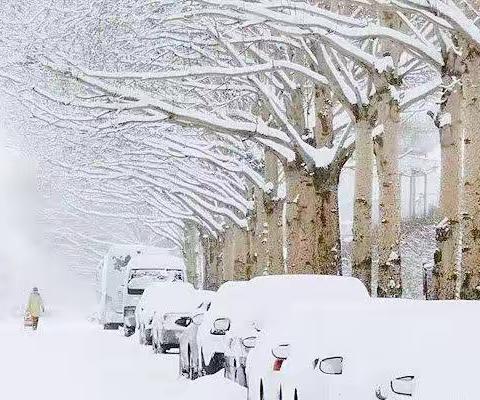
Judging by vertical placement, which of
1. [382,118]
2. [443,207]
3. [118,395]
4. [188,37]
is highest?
[188,37]

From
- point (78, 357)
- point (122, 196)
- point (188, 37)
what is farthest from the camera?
point (122, 196)

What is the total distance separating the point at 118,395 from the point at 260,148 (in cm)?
1524

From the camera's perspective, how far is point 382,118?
733 inches

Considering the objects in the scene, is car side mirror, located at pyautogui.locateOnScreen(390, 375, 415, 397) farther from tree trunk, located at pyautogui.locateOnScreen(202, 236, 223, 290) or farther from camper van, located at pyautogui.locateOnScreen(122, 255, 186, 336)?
tree trunk, located at pyautogui.locateOnScreen(202, 236, 223, 290)

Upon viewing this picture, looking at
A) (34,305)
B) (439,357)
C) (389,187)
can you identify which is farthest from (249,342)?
(34,305)

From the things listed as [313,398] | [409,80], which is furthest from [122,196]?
[313,398]

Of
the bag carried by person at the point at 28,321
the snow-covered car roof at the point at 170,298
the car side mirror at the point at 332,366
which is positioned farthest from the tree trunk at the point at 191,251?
the car side mirror at the point at 332,366

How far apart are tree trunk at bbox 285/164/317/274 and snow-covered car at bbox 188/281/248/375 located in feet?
22.7

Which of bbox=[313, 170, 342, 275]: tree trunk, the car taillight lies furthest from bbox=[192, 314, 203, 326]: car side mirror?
bbox=[313, 170, 342, 275]: tree trunk

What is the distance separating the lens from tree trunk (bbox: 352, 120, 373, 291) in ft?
63.8

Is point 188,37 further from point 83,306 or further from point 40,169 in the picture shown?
point 83,306

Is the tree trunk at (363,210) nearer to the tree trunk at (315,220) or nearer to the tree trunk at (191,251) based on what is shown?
the tree trunk at (315,220)

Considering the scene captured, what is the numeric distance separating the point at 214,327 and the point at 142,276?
66.6ft

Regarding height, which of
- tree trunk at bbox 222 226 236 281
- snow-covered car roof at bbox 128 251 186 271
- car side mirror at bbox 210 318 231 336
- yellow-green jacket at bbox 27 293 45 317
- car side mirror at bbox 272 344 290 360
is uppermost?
tree trunk at bbox 222 226 236 281
